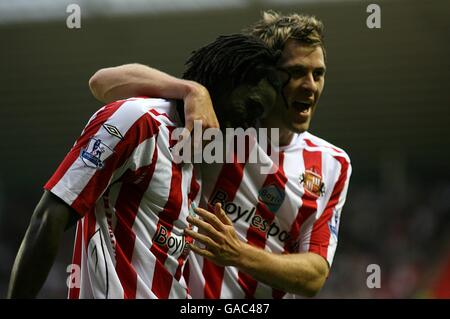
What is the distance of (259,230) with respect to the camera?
9.09 feet

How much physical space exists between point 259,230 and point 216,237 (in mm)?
583

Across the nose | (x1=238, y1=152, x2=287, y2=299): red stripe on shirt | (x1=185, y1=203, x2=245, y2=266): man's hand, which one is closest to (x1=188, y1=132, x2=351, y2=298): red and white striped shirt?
(x1=238, y1=152, x2=287, y2=299): red stripe on shirt

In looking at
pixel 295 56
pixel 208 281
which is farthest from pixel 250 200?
pixel 295 56

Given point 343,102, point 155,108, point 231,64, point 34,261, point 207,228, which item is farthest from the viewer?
point 343,102

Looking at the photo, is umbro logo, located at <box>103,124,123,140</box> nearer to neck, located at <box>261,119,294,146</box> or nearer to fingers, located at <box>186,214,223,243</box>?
fingers, located at <box>186,214,223,243</box>

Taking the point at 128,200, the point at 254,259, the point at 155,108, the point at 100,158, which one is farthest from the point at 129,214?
the point at 254,259

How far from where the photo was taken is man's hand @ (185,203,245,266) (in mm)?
2178

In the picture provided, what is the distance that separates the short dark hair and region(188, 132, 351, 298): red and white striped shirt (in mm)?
320

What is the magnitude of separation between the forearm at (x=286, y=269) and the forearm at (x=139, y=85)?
1.76 ft

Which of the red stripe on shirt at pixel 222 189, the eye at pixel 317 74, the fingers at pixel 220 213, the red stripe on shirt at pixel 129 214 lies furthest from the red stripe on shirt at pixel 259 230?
the red stripe on shirt at pixel 129 214

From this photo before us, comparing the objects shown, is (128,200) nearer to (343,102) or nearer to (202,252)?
(202,252)

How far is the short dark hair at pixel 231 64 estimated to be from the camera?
2377 mm
